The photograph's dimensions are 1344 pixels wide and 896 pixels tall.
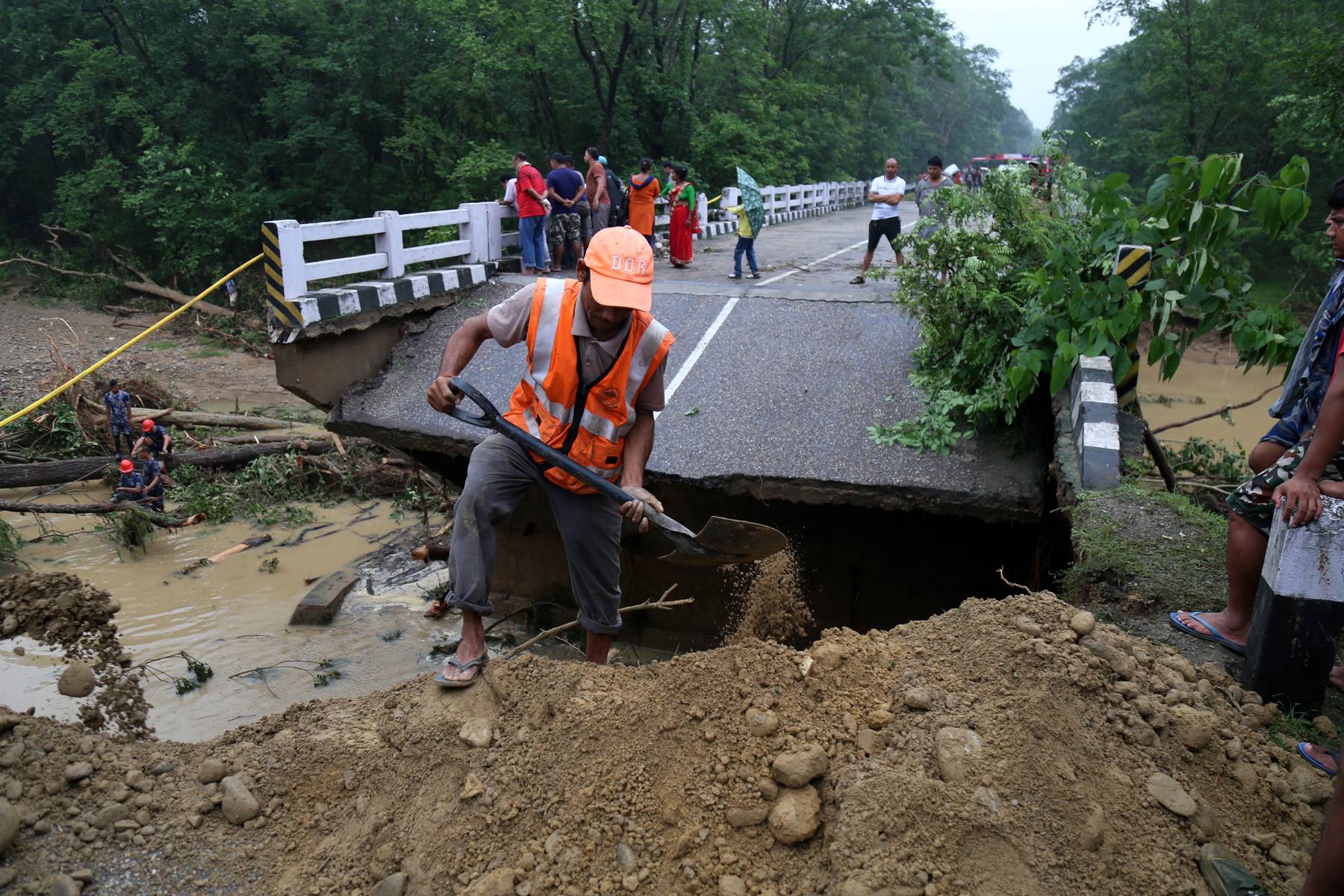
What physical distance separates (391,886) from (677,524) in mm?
1625

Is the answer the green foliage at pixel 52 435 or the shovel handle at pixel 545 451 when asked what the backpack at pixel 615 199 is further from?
the shovel handle at pixel 545 451

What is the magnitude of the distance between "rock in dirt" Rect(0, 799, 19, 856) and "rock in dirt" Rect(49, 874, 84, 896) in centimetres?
17

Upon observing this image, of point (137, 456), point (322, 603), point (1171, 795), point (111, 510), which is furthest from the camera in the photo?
point (137, 456)

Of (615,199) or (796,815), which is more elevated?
(615,199)

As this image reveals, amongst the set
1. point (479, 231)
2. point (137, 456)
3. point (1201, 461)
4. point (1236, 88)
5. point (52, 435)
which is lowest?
point (52, 435)

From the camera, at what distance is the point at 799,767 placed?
8.38 ft

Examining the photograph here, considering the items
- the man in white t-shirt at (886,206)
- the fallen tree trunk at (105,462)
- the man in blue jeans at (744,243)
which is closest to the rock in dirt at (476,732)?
the man in blue jeans at (744,243)

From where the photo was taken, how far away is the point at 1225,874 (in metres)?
2.21

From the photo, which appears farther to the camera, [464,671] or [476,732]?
[464,671]

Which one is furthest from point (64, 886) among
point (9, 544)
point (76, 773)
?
point (9, 544)

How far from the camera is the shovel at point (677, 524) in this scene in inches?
139

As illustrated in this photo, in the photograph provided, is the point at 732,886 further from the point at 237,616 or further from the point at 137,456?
the point at 137,456

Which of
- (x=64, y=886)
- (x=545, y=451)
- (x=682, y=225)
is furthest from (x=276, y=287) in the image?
(x=682, y=225)

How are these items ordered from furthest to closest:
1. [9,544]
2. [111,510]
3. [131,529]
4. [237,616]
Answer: [131,529], [111,510], [9,544], [237,616]
